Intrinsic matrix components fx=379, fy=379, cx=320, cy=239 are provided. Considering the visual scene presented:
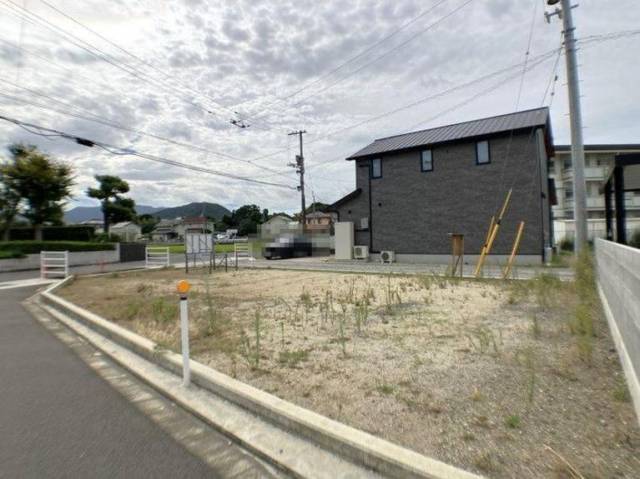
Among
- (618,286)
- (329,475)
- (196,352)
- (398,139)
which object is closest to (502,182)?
(398,139)

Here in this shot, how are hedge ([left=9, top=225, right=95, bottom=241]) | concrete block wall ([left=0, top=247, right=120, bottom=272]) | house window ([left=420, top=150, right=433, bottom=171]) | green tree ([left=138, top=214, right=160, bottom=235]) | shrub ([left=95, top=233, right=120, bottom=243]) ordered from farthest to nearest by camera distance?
1. green tree ([left=138, top=214, right=160, bottom=235])
2. shrub ([left=95, top=233, right=120, bottom=243])
3. hedge ([left=9, top=225, right=95, bottom=241])
4. house window ([left=420, top=150, right=433, bottom=171])
5. concrete block wall ([left=0, top=247, right=120, bottom=272])

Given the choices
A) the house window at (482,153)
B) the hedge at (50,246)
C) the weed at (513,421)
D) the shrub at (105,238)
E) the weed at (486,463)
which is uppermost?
the house window at (482,153)

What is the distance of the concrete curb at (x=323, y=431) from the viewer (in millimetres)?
2305

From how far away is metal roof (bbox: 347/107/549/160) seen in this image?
17.5 m

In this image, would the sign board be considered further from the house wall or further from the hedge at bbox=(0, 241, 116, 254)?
the hedge at bbox=(0, 241, 116, 254)

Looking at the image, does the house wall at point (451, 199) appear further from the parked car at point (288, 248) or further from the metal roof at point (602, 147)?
the metal roof at point (602, 147)

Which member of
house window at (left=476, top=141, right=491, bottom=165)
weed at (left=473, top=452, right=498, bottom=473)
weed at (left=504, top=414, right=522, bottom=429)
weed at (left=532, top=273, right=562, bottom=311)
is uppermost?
house window at (left=476, top=141, right=491, bottom=165)

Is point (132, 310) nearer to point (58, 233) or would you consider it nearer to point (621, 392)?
point (621, 392)

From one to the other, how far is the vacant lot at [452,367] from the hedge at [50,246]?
17.0 metres

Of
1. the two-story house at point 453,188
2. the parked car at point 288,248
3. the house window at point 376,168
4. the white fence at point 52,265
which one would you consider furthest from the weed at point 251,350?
the parked car at point 288,248

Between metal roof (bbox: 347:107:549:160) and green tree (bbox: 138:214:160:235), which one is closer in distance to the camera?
metal roof (bbox: 347:107:549:160)

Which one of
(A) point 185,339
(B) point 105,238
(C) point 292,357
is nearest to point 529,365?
(C) point 292,357

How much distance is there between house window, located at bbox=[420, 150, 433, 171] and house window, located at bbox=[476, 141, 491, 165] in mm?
2400

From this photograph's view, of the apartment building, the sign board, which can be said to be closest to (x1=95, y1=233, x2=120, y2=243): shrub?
the sign board
